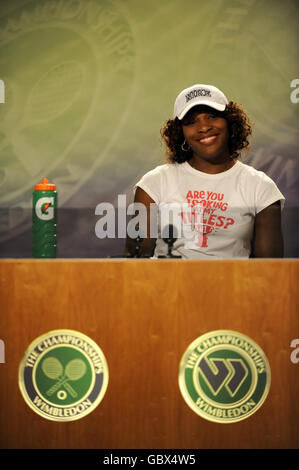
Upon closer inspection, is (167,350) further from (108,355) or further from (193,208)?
(193,208)

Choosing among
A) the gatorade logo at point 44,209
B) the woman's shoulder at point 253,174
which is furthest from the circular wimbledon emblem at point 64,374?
the woman's shoulder at point 253,174

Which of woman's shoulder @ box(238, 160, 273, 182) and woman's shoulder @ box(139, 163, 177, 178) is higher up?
woman's shoulder @ box(139, 163, 177, 178)

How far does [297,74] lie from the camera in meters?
2.57

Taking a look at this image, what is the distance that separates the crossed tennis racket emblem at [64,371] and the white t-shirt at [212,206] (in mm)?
675

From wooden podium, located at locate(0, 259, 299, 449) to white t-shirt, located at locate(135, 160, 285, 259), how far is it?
0.54m

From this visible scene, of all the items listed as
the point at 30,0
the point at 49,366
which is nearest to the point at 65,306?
the point at 49,366

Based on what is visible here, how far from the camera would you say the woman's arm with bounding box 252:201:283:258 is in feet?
6.07

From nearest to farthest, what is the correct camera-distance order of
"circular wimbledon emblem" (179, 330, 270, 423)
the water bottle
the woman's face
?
"circular wimbledon emblem" (179, 330, 270, 423) < the water bottle < the woman's face

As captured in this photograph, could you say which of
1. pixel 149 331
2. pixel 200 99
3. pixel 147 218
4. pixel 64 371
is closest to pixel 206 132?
pixel 200 99

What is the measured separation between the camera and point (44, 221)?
4.84ft

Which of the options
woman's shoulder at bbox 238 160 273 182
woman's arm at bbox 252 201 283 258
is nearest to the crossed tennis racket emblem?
woman's arm at bbox 252 201 283 258

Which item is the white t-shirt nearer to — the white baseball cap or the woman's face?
the woman's face

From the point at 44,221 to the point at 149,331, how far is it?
1.50 feet

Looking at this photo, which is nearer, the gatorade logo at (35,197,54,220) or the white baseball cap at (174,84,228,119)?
the gatorade logo at (35,197,54,220)
